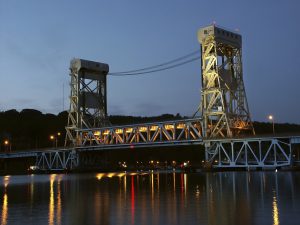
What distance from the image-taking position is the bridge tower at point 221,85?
292ft

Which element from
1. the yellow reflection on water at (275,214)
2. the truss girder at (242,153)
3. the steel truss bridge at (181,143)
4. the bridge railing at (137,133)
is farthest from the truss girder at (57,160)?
the yellow reflection on water at (275,214)

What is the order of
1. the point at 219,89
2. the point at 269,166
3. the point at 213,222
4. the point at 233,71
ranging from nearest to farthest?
the point at 213,222, the point at 269,166, the point at 219,89, the point at 233,71

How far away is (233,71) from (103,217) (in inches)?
3027

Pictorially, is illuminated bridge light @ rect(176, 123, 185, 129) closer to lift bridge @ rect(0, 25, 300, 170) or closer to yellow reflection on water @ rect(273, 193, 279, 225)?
lift bridge @ rect(0, 25, 300, 170)

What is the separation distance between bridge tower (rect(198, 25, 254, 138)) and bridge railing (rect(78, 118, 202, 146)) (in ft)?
18.5

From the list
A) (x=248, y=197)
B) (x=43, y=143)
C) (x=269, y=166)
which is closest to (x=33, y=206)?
(x=248, y=197)

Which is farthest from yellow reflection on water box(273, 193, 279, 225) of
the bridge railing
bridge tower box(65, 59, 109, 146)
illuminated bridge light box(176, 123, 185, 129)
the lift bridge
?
bridge tower box(65, 59, 109, 146)

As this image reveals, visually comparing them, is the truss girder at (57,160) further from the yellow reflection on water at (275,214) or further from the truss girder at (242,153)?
the yellow reflection on water at (275,214)

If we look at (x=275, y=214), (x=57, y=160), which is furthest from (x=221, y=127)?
(x=275, y=214)

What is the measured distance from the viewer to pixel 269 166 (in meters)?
76.5

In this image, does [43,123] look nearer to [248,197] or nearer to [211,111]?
[211,111]

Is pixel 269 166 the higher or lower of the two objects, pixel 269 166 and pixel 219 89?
the lower

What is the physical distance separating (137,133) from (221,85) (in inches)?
1102

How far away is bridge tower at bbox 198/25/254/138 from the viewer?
3501 inches
